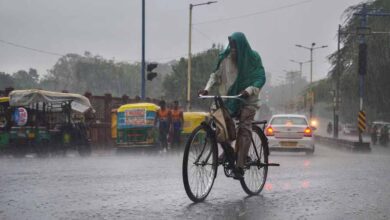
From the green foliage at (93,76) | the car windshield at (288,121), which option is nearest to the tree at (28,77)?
the green foliage at (93,76)

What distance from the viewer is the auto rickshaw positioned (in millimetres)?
19031

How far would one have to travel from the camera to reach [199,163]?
630 centimetres

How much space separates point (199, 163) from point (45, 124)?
14341 mm

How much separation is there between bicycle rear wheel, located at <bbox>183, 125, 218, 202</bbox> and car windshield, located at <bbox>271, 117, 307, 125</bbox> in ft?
46.7

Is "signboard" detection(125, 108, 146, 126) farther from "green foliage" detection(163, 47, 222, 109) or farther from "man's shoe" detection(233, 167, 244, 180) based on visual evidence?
"green foliage" detection(163, 47, 222, 109)

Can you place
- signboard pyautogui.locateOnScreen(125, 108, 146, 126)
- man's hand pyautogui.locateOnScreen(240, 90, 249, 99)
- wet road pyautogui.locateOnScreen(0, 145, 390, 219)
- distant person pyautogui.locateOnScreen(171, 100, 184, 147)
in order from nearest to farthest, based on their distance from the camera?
wet road pyautogui.locateOnScreen(0, 145, 390, 219)
man's hand pyautogui.locateOnScreen(240, 90, 249, 99)
signboard pyautogui.locateOnScreen(125, 108, 146, 126)
distant person pyautogui.locateOnScreen(171, 100, 184, 147)

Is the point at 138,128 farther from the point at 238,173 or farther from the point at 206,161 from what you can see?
the point at 206,161

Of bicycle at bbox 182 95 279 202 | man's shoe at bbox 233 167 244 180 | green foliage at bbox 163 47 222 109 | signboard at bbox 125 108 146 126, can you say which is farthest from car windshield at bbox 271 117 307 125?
green foliage at bbox 163 47 222 109

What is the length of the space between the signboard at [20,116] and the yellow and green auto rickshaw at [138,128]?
3.50 m

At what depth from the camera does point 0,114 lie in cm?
1962

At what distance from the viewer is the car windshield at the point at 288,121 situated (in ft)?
67.3

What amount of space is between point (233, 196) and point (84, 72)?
104578 mm

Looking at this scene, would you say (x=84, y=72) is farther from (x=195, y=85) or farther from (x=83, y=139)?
(x=83, y=139)

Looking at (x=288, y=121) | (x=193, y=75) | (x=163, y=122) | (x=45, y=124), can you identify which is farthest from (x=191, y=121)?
(x=193, y=75)
